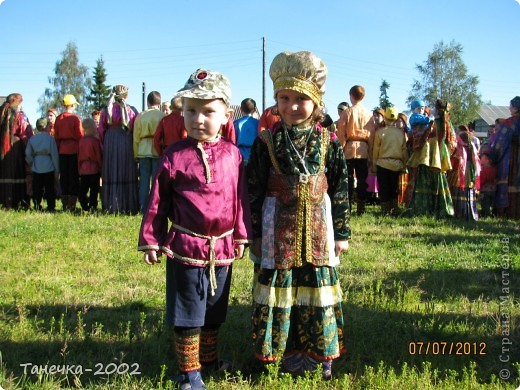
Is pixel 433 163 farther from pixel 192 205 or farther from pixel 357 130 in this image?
pixel 192 205

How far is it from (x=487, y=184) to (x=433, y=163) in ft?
6.31

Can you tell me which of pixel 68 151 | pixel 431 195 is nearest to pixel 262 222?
pixel 431 195

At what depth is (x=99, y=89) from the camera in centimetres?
5494

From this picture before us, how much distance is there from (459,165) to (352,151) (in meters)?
2.06

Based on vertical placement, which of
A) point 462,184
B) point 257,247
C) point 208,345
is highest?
point 462,184

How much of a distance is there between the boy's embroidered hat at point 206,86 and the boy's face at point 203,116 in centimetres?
4

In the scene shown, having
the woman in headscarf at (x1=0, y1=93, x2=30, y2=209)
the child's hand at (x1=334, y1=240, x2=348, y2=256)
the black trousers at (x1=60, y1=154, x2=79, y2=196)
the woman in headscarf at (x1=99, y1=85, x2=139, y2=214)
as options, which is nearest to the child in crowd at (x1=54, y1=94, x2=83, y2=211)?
the black trousers at (x1=60, y1=154, x2=79, y2=196)

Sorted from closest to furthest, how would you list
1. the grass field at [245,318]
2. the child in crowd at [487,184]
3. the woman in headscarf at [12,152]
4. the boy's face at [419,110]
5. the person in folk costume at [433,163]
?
the grass field at [245,318] → the person in folk costume at [433,163] → the woman in headscarf at [12,152] → the boy's face at [419,110] → the child in crowd at [487,184]

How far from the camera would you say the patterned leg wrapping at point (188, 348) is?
2.87 m

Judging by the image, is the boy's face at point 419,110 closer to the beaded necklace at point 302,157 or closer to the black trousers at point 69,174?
the black trousers at point 69,174

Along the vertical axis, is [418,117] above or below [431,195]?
above

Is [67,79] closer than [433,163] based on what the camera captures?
No

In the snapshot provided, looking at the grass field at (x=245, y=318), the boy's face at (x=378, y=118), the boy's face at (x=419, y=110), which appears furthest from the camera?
the boy's face at (x=378, y=118)

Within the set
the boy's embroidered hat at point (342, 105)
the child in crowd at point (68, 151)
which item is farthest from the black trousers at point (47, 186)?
the boy's embroidered hat at point (342, 105)
